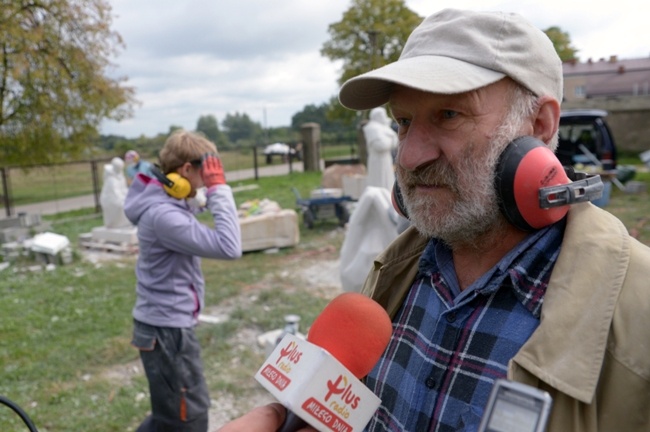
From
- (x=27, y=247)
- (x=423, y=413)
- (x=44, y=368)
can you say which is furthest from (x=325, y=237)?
(x=423, y=413)

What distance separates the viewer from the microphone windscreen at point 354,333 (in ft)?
3.79

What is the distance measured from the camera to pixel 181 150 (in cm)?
318

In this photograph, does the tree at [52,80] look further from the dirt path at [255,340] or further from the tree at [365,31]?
the tree at [365,31]

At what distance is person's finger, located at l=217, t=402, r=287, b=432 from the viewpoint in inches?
42.6

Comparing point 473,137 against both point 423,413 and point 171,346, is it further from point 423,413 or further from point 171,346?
point 171,346

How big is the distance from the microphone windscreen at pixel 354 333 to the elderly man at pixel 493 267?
10.2 inches

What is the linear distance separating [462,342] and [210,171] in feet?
7.21

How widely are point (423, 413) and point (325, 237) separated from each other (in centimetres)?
1002

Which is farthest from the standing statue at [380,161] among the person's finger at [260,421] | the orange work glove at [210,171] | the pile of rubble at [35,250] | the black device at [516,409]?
the black device at [516,409]

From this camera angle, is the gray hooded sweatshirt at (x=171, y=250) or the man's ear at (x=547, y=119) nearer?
the man's ear at (x=547, y=119)

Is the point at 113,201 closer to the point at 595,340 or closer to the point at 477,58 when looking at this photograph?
the point at 477,58

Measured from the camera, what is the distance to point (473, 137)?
1310 millimetres

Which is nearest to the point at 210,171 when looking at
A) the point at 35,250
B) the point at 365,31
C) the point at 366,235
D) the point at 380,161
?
the point at 366,235

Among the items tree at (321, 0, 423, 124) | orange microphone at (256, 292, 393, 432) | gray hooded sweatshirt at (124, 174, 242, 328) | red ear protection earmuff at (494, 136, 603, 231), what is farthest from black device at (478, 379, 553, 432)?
tree at (321, 0, 423, 124)
